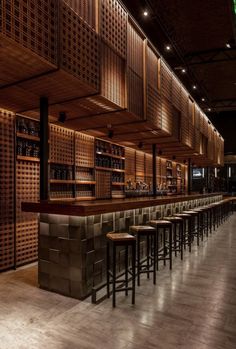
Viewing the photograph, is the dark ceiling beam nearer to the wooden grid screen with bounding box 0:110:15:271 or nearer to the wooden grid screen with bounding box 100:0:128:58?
the wooden grid screen with bounding box 100:0:128:58

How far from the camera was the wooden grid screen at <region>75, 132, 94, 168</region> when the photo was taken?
19.4 feet

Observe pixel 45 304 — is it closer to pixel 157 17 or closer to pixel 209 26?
pixel 157 17

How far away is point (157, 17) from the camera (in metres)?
5.90

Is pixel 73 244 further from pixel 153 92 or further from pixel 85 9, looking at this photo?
pixel 153 92

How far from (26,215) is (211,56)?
7.50 m

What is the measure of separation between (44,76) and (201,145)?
774 centimetres

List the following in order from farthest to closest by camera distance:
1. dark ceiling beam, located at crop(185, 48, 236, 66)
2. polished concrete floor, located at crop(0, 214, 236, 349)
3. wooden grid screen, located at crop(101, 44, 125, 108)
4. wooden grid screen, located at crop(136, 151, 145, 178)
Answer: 1. wooden grid screen, located at crop(136, 151, 145, 178)
2. dark ceiling beam, located at crop(185, 48, 236, 66)
3. wooden grid screen, located at crop(101, 44, 125, 108)
4. polished concrete floor, located at crop(0, 214, 236, 349)

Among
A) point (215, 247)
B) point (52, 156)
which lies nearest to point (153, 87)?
point (52, 156)

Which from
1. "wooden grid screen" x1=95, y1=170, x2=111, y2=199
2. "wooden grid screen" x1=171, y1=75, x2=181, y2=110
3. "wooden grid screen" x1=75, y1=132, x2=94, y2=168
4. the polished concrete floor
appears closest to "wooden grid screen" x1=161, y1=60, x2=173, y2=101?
"wooden grid screen" x1=171, y1=75, x2=181, y2=110

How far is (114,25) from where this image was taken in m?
4.00

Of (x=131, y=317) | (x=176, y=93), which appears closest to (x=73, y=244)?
(x=131, y=317)

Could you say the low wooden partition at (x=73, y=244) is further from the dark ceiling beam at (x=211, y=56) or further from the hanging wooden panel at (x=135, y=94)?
the dark ceiling beam at (x=211, y=56)

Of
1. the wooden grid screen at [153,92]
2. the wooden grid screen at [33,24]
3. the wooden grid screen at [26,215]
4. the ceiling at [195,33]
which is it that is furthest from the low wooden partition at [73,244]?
the ceiling at [195,33]

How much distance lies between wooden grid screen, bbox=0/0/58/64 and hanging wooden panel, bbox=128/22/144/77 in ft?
5.96
